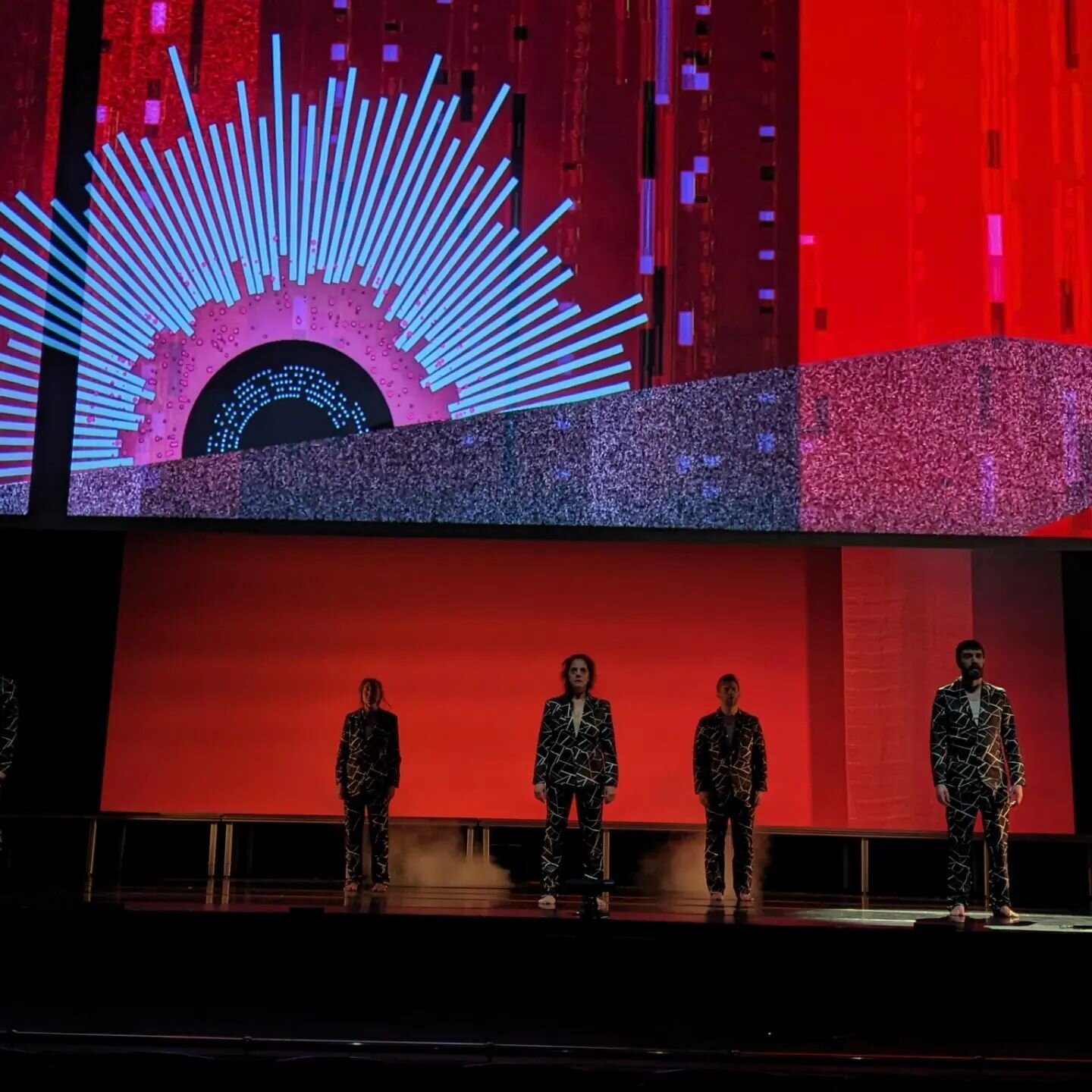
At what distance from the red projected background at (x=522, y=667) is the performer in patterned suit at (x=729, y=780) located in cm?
174

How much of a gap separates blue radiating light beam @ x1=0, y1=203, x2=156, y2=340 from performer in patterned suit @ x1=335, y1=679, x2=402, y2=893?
9.07 ft

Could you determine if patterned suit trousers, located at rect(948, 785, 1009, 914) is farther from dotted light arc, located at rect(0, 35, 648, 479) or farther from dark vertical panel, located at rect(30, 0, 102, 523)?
dark vertical panel, located at rect(30, 0, 102, 523)

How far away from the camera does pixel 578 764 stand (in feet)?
22.1

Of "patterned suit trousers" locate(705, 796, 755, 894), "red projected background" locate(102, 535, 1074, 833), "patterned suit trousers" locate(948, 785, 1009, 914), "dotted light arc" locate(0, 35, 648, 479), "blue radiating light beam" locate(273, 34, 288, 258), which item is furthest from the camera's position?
"red projected background" locate(102, 535, 1074, 833)

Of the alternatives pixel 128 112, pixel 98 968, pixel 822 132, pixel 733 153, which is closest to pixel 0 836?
pixel 98 968

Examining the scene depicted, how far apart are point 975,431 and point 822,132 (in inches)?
85.5

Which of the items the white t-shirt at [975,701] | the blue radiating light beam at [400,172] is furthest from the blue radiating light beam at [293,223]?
the white t-shirt at [975,701]

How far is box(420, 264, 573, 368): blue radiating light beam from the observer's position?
26.7 ft

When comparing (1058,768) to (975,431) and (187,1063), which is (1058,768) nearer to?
(975,431)

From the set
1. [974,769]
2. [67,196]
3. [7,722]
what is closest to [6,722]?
[7,722]

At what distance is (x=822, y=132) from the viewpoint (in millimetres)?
8352

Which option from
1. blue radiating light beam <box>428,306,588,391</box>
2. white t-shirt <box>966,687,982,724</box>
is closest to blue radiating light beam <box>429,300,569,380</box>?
blue radiating light beam <box>428,306,588,391</box>

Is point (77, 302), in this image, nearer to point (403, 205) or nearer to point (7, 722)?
point (403, 205)

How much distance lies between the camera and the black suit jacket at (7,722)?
701 centimetres
